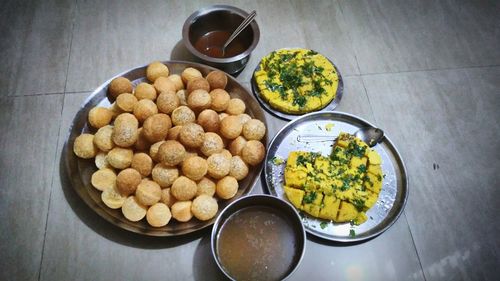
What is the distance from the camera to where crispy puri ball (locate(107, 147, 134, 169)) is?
1520 millimetres

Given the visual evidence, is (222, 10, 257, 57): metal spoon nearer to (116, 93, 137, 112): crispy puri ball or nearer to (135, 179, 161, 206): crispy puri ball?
(116, 93, 137, 112): crispy puri ball

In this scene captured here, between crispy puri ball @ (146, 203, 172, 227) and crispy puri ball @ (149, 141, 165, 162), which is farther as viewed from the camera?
crispy puri ball @ (149, 141, 165, 162)

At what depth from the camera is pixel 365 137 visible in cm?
183

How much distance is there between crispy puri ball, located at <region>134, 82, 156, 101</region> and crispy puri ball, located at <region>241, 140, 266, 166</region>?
558 millimetres

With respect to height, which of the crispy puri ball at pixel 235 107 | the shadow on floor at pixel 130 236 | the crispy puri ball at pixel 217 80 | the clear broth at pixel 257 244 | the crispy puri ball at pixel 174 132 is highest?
the crispy puri ball at pixel 217 80

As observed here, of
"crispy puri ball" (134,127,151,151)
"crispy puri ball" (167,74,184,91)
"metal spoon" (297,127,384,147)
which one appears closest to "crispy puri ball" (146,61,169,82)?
"crispy puri ball" (167,74,184,91)

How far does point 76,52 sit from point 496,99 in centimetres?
289

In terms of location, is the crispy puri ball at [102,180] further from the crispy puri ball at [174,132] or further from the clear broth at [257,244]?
the clear broth at [257,244]

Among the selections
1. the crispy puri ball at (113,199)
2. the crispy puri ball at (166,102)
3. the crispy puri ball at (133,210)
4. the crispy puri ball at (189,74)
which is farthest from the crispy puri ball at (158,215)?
the crispy puri ball at (189,74)

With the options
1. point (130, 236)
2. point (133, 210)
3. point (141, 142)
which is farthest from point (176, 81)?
point (130, 236)

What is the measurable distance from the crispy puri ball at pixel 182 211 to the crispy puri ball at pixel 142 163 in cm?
21

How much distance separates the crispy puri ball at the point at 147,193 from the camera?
1443 mm

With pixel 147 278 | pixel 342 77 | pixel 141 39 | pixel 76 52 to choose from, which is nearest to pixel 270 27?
pixel 342 77

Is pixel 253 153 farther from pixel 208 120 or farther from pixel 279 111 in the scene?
pixel 279 111
